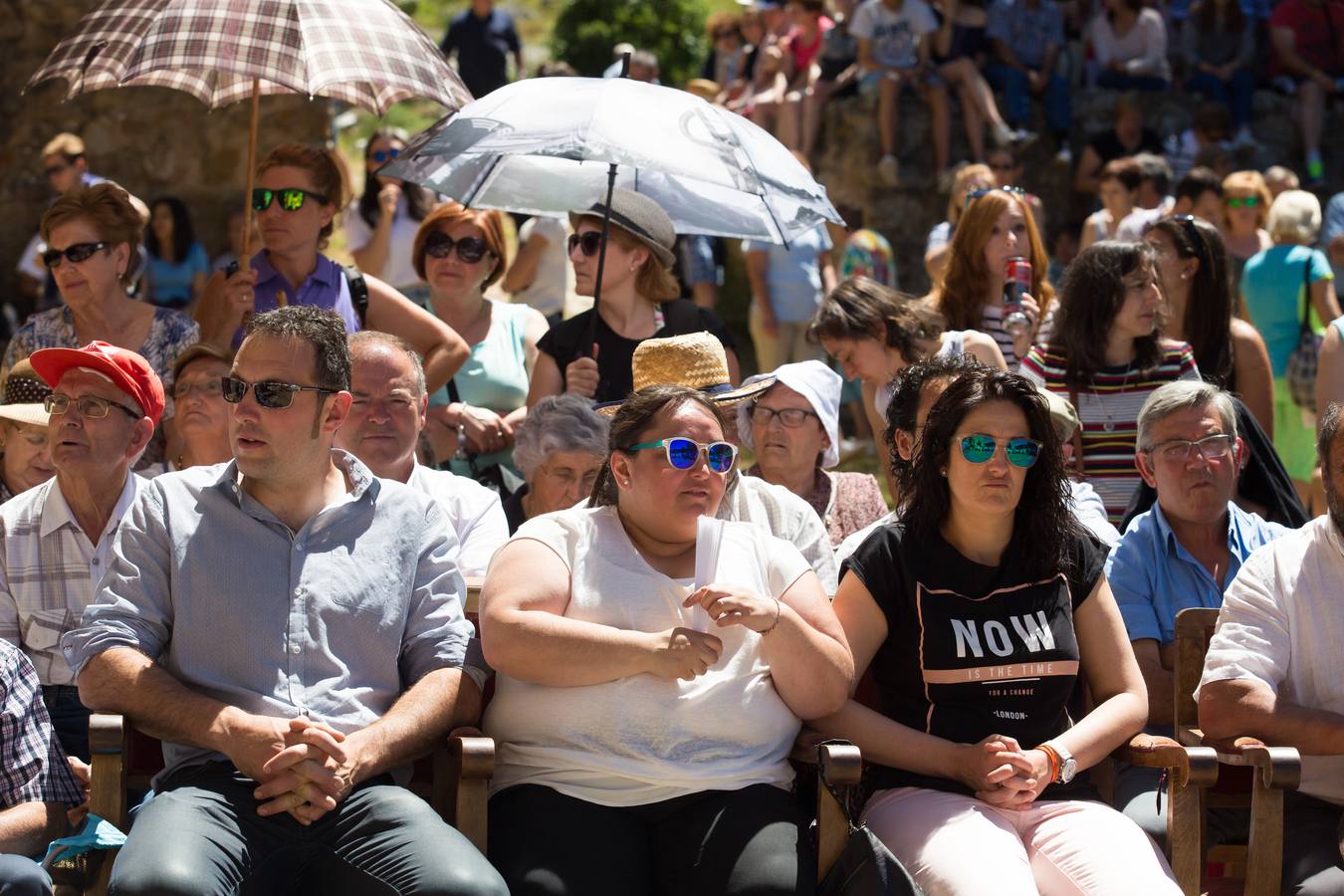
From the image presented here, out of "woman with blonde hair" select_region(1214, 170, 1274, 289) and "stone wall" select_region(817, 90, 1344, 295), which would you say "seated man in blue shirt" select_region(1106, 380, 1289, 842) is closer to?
"woman with blonde hair" select_region(1214, 170, 1274, 289)

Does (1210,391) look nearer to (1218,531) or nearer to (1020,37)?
(1218,531)

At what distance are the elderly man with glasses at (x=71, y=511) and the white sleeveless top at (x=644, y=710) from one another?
1133 mm

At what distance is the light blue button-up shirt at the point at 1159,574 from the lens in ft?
14.4

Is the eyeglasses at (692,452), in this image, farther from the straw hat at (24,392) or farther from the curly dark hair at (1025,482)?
the straw hat at (24,392)

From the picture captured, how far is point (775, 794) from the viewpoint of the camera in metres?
3.68

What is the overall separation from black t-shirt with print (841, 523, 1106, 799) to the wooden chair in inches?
13.4

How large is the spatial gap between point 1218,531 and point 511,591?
2.14 metres

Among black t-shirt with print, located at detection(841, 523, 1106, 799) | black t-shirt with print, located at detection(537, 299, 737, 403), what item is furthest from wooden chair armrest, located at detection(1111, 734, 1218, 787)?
black t-shirt with print, located at detection(537, 299, 737, 403)

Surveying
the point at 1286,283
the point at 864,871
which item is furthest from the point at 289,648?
the point at 1286,283

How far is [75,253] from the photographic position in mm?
5352

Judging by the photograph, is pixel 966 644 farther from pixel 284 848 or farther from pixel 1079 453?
pixel 1079 453

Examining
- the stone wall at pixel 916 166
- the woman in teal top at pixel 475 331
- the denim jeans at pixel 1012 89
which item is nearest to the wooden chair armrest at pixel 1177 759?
the woman in teal top at pixel 475 331

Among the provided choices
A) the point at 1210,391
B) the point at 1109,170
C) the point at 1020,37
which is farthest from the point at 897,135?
the point at 1210,391

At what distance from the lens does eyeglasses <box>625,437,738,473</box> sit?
375cm
